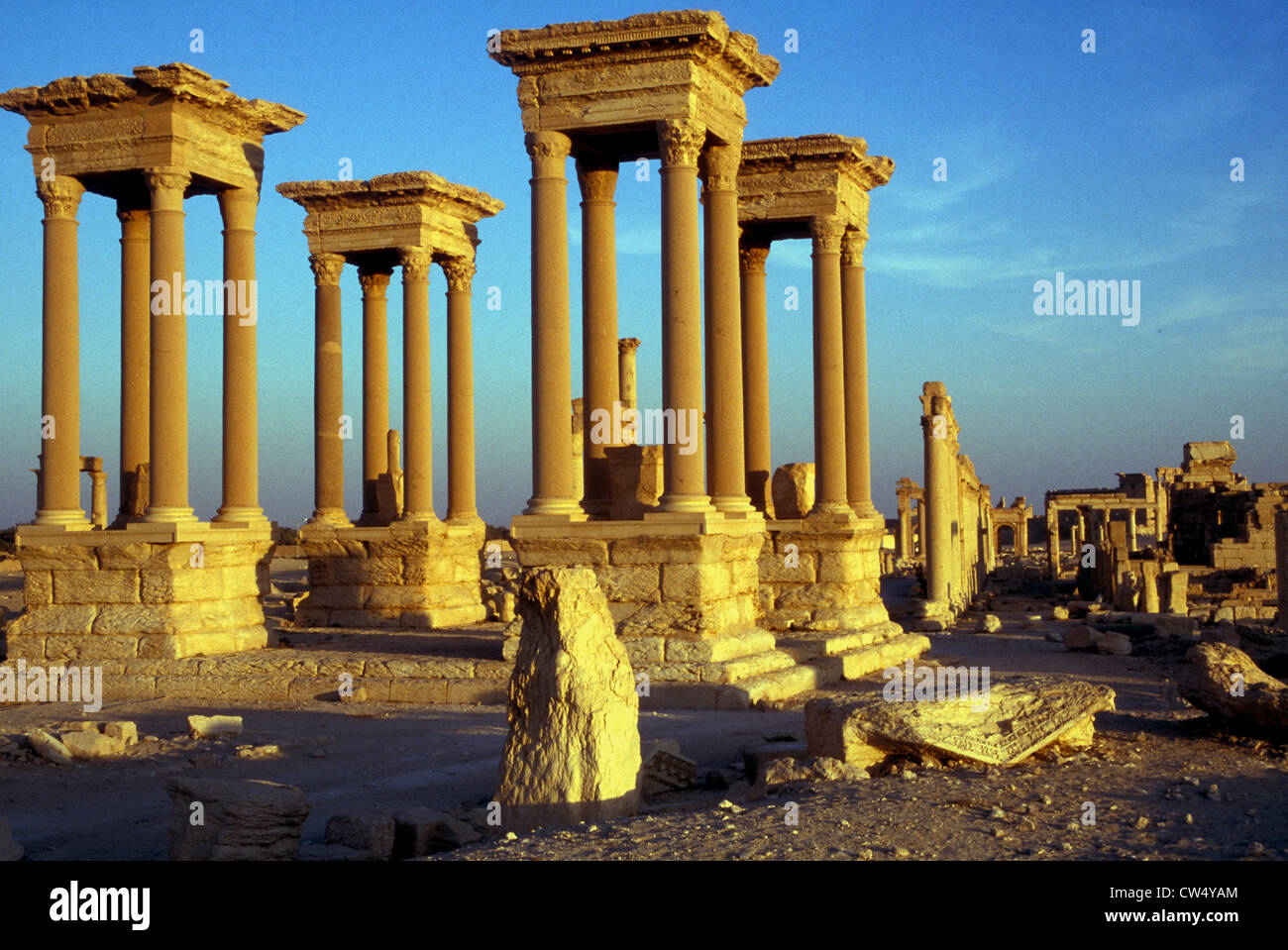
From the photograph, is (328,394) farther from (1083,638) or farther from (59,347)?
(1083,638)

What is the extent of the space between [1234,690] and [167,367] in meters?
13.5

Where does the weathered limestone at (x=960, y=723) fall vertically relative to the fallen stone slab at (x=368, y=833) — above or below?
above

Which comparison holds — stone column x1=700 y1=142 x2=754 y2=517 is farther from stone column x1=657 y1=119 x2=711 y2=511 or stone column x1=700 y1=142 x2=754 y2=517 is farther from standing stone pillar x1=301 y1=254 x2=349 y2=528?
standing stone pillar x1=301 y1=254 x2=349 y2=528

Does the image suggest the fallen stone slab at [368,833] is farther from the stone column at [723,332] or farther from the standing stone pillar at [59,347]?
the standing stone pillar at [59,347]

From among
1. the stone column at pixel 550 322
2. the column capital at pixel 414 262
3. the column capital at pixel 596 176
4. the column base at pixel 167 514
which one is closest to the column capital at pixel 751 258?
the column capital at pixel 596 176

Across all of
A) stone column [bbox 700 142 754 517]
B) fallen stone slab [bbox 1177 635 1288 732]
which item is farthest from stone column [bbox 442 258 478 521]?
fallen stone slab [bbox 1177 635 1288 732]

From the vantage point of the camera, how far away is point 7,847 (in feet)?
24.3

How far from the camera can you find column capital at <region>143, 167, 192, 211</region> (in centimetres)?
1692

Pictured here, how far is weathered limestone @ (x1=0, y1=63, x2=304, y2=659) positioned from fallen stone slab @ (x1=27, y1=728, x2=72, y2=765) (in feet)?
15.8

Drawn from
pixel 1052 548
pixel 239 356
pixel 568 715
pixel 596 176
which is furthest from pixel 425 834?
pixel 1052 548

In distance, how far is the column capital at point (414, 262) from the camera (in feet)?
72.6

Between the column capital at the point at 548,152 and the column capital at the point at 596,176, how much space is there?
3.20 feet

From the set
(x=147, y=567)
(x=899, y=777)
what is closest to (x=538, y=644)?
(x=899, y=777)
